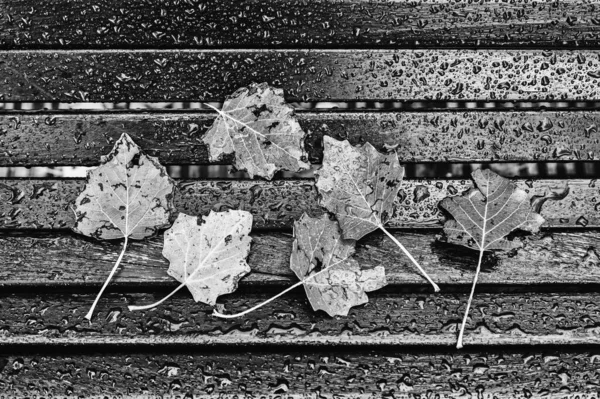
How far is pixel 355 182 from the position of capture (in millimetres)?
1013

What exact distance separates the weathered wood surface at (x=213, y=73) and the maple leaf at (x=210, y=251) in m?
0.30

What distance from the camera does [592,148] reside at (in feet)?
3.73

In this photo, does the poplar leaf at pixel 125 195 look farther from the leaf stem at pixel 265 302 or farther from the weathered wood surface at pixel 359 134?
the leaf stem at pixel 265 302

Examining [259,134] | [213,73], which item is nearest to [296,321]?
[259,134]

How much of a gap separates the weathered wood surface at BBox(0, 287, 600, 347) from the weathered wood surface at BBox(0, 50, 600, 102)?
45 centimetres

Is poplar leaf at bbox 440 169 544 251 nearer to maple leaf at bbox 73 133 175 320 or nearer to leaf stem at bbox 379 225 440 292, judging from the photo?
leaf stem at bbox 379 225 440 292

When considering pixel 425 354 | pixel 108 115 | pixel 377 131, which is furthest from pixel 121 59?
pixel 425 354

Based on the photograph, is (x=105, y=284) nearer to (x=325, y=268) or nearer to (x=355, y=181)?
(x=325, y=268)

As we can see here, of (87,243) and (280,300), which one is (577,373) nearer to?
(280,300)

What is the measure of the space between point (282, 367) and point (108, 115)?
677mm

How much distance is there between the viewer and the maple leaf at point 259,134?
3.50 feet

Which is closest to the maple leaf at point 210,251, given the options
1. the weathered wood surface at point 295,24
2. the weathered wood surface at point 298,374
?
the weathered wood surface at point 298,374

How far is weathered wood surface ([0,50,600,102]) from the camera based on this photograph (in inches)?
45.0

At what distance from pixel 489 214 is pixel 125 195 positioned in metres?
0.75
